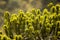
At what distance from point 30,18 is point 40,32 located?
1.05 feet

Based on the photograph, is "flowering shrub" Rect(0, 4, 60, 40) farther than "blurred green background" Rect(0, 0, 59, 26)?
No

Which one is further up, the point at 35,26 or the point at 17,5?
the point at 35,26

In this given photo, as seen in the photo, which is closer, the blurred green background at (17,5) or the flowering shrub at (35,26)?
the flowering shrub at (35,26)

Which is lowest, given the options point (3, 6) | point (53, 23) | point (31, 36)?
point (3, 6)

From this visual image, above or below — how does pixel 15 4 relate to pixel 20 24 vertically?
below

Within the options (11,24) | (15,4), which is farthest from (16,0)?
(11,24)

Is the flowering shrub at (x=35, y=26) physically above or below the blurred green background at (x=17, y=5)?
above

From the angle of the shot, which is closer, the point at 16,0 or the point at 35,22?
the point at 35,22

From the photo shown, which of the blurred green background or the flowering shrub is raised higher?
the flowering shrub

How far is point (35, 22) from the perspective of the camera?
3500 millimetres

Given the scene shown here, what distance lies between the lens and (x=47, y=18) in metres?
3.52

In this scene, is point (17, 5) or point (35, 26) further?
point (17, 5)

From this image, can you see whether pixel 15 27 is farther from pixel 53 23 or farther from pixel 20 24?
pixel 53 23

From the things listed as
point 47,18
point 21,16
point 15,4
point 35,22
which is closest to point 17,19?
point 21,16
